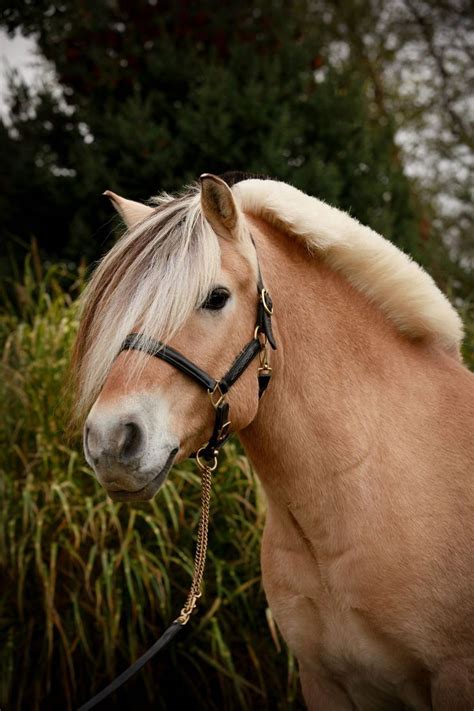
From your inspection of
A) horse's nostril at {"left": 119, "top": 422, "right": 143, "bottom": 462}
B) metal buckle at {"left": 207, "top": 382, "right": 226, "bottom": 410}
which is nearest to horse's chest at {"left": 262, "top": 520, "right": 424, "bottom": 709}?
metal buckle at {"left": 207, "top": 382, "right": 226, "bottom": 410}

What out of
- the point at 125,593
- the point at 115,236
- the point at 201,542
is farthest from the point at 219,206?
the point at 115,236

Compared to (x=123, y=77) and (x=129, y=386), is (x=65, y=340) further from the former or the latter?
(x=129, y=386)

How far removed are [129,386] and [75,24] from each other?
4.04 metres

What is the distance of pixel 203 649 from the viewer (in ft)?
11.0

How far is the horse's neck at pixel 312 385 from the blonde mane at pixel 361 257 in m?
0.07

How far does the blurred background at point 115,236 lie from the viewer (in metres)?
3.20

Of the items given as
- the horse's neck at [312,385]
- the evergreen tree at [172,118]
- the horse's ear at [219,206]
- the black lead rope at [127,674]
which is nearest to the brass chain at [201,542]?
the black lead rope at [127,674]

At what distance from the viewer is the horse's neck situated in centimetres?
196

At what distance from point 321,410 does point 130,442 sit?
626 mm

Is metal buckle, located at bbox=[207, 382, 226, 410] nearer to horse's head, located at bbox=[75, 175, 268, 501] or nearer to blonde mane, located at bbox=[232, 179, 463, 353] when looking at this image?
horse's head, located at bbox=[75, 175, 268, 501]

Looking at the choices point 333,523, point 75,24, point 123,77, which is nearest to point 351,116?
point 123,77

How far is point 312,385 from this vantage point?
6.47 feet

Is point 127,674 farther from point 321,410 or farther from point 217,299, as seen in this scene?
point 217,299

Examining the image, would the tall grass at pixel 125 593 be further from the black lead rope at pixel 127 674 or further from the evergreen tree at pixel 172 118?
the evergreen tree at pixel 172 118
